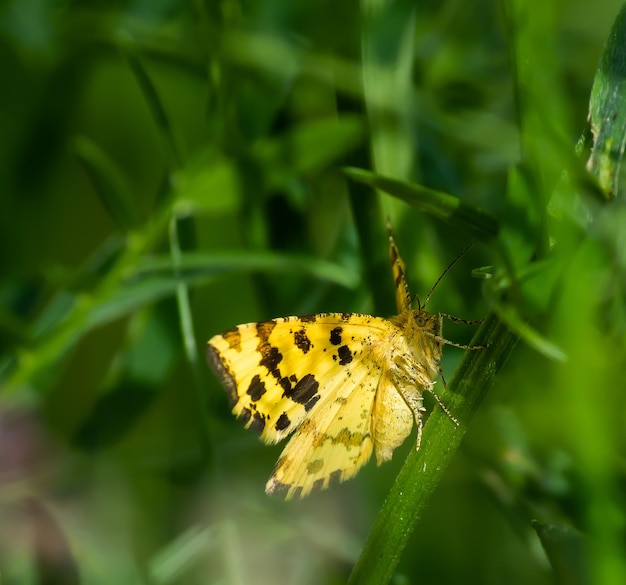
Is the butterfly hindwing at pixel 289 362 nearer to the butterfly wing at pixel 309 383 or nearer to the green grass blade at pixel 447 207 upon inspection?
the butterfly wing at pixel 309 383

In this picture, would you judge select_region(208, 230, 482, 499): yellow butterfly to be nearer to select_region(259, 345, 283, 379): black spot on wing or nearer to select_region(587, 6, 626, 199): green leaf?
select_region(259, 345, 283, 379): black spot on wing

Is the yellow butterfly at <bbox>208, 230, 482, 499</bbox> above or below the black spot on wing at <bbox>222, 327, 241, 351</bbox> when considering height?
below

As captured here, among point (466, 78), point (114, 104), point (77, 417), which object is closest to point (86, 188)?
point (114, 104)

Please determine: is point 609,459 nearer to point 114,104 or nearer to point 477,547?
point 477,547

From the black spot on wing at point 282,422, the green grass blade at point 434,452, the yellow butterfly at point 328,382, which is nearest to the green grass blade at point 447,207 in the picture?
the green grass blade at point 434,452

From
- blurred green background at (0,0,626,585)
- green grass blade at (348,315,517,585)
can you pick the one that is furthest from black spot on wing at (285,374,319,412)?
green grass blade at (348,315,517,585)

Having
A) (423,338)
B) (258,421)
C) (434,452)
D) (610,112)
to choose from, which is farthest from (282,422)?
(610,112)

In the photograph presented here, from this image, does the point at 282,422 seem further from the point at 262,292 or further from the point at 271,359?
the point at 262,292

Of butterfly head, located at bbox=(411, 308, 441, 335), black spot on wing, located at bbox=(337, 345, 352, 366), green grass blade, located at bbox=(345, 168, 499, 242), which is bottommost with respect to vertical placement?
black spot on wing, located at bbox=(337, 345, 352, 366)
